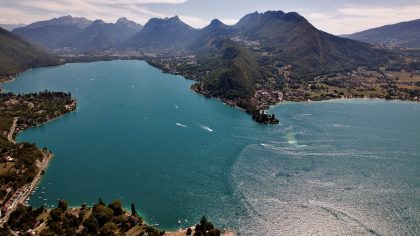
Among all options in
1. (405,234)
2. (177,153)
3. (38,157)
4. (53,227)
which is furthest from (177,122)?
(405,234)

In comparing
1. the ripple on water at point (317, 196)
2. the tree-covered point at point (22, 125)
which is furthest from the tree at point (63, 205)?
the ripple on water at point (317, 196)

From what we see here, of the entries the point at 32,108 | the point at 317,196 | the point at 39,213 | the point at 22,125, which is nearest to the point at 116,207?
the point at 39,213

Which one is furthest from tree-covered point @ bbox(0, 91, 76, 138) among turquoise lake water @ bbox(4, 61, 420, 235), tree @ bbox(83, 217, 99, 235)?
tree @ bbox(83, 217, 99, 235)

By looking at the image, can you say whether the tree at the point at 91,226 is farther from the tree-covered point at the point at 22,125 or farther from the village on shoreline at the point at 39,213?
the tree-covered point at the point at 22,125

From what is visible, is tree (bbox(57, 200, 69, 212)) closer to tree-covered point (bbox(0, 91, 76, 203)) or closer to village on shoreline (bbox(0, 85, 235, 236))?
village on shoreline (bbox(0, 85, 235, 236))

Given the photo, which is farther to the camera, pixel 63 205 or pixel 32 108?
pixel 32 108

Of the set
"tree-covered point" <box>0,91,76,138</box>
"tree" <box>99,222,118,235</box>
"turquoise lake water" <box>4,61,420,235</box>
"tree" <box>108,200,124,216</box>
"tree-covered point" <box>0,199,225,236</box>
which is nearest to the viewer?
"tree" <box>99,222,118,235</box>

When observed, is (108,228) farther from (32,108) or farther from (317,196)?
(32,108)

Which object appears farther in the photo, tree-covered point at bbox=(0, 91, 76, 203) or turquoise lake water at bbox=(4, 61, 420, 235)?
tree-covered point at bbox=(0, 91, 76, 203)
